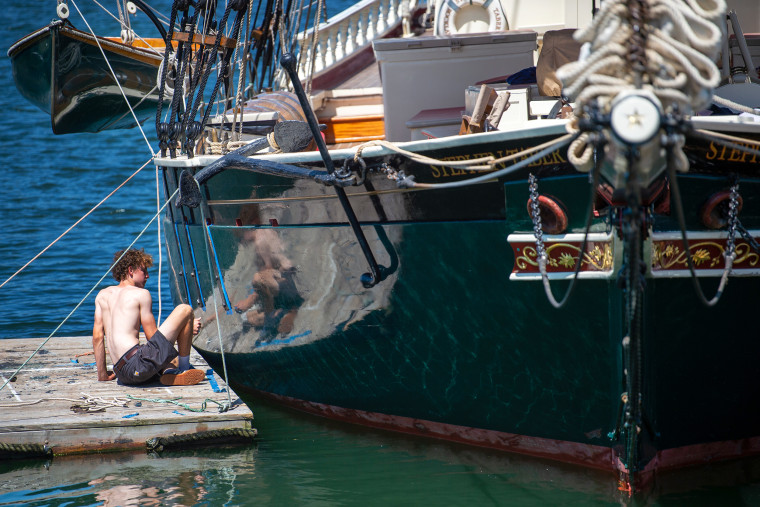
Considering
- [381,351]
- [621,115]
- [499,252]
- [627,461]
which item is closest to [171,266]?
[381,351]

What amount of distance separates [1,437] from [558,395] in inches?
A: 140

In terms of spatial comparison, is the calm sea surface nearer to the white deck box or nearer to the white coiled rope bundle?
the white deck box

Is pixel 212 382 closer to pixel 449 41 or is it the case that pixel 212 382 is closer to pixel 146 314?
pixel 146 314

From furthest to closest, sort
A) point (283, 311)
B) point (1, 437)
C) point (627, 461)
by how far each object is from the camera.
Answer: point (283, 311), point (1, 437), point (627, 461)

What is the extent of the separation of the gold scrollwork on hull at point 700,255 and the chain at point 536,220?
572mm

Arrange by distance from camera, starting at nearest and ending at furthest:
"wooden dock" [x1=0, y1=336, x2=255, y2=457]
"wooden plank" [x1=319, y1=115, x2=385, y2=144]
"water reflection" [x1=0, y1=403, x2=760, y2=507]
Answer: "water reflection" [x1=0, y1=403, x2=760, y2=507] < "wooden dock" [x1=0, y1=336, x2=255, y2=457] < "wooden plank" [x1=319, y1=115, x2=385, y2=144]

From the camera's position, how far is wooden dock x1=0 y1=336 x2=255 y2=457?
6008 millimetres

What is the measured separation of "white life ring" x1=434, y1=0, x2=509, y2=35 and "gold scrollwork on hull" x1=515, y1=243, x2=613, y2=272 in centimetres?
338

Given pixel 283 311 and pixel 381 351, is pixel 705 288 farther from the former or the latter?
pixel 283 311

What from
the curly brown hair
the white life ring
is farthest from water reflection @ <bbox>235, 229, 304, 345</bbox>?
the white life ring

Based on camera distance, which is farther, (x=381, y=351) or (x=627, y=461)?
(x=381, y=351)

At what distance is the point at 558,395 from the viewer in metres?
5.37

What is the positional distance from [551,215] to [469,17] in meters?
3.55

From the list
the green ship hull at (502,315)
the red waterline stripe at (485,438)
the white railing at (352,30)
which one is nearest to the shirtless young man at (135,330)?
the green ship hull at (502,315)
